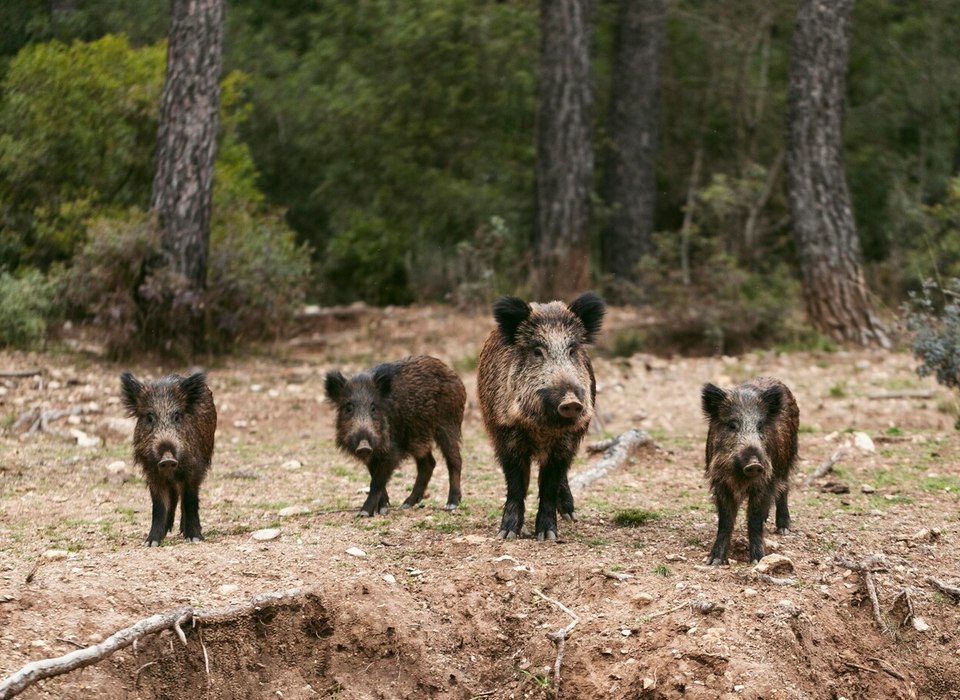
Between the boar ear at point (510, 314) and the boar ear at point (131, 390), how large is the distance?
2281 mm

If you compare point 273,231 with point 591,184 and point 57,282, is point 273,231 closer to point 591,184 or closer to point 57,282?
point 57,282

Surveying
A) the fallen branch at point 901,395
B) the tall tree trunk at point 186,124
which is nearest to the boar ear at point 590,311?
the fallen branch at point 901,395

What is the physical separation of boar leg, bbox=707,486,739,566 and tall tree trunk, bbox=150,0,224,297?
8.79 m

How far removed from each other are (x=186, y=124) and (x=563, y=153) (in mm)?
5962

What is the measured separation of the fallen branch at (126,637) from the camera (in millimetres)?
5762

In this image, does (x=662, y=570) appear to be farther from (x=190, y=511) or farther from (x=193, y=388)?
(x=193, y=388)

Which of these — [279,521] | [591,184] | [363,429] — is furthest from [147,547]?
[591,184]

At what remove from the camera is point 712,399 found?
24.9 ft

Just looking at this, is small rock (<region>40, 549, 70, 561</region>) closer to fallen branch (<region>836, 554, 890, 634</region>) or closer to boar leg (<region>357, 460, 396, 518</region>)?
boar leg (<region>357, 460, 396, 518</region>)

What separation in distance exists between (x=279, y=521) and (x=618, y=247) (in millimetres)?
13029

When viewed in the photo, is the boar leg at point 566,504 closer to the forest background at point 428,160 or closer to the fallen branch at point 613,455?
the fallen branch at point 613,455

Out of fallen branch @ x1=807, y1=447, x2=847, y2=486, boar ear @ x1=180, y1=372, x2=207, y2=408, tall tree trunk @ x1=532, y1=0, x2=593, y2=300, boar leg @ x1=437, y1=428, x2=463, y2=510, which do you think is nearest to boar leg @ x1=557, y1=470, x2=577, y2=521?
boar leg @ x1=437, y1=428, x2=463, y2=510

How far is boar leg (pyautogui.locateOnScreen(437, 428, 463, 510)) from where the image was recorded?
923 cm

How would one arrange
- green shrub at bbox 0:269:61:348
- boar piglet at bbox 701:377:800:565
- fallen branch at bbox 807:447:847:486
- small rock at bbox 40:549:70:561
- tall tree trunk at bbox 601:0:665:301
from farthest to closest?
tall tree trunk at bbox 601:0:665:301, green shrub at bbox 0:269:61:348, fallen branch at bbox 807:447:847:486, small rock at bbox 40:549:70:561, boar piglet at bbox 701:377:800:565
